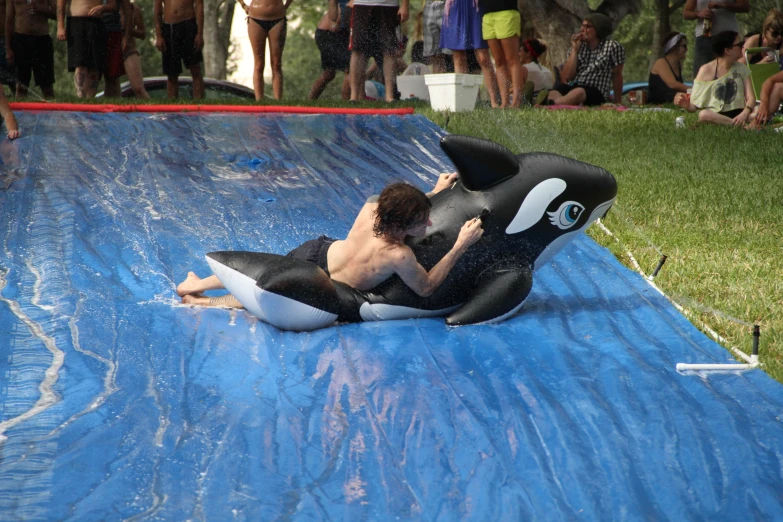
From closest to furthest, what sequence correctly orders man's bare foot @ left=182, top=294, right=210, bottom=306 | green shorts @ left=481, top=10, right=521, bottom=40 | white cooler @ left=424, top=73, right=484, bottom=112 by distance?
man's bare foot @ left=182, top=294, right=210, bottom=306 → white cooler @ left=424, top=73, right=484, bottom=112 → green shorts @ left=481, top=10, right=521, bottom=40

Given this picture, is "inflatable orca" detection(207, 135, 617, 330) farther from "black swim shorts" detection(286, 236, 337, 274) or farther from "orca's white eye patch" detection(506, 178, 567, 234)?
"black swim shorts" detection(286, 236, 337, 274)

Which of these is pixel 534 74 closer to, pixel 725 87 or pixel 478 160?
pixel 725 87

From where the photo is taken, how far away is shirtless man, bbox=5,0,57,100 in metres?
11.4

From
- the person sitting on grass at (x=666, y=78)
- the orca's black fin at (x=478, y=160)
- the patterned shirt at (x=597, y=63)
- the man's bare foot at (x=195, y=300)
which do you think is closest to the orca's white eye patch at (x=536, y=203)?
the orca's black fin at (x=478, y=160)

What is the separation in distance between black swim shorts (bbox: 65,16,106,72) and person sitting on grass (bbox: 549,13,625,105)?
19.1 ft

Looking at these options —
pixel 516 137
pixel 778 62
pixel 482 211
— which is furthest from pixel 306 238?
pixel 778 62

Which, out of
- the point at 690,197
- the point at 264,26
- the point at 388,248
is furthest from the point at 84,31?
the point at 388,248

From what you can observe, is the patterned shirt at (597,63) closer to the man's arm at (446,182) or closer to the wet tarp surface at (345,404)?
the wet tarp surface at (345,404)

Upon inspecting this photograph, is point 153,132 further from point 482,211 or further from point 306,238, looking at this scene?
point 482,211

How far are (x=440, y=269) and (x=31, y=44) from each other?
8.97 meters

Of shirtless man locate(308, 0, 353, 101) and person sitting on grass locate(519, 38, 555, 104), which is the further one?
person sitting on grass locate(519, 38, 555, 104)

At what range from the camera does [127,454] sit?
3252mm

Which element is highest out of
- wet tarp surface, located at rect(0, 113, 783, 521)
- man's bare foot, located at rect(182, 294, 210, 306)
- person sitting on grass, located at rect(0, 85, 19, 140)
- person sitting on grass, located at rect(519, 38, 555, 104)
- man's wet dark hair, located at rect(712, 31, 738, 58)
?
man's wet dark hair, located at rect(712, 31, 738, 58)

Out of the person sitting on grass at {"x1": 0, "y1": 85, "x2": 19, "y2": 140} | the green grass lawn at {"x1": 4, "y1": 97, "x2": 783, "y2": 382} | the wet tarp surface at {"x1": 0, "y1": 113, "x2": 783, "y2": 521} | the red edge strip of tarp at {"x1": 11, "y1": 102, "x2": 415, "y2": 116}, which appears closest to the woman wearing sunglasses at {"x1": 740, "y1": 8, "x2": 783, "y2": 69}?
the green grass lawn at {"x1": 4, "y1": 97, "x2": 783, "y2": 382}
